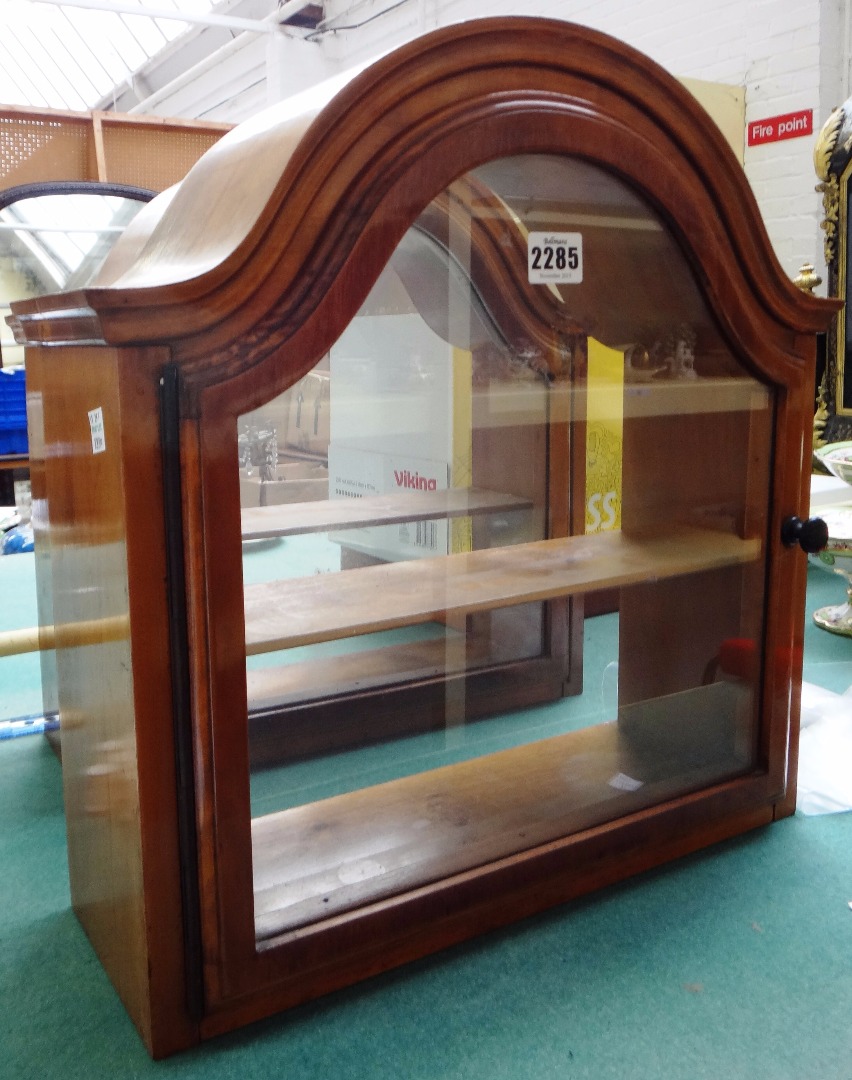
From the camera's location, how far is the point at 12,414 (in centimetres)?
449

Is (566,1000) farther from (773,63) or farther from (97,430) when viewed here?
(773,63)

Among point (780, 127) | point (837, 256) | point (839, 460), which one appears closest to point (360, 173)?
point (839, 460)

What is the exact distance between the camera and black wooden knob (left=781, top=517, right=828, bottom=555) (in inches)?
59.5

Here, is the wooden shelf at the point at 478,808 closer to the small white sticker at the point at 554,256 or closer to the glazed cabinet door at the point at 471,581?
the glazed cabinet door at the point at 471,581

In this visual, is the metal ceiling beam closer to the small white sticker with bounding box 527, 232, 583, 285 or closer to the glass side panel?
the glass side panel

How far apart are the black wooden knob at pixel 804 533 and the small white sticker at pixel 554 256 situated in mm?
507

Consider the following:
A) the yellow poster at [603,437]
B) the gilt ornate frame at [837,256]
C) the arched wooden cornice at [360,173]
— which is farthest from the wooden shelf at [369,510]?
the gilt ornate frame at [837,256]

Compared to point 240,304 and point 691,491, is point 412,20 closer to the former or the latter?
point 691,491

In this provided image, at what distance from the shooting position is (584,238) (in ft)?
4.35

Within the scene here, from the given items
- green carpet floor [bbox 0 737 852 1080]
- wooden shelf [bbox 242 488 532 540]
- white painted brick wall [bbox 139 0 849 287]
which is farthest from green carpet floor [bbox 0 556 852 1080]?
white painted brick wall [bbox 139 0 849 287]

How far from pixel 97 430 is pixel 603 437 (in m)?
1.12

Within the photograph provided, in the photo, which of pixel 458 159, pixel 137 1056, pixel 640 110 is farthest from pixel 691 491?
pixel 137 1056

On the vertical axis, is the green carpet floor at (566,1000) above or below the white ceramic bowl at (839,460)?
below

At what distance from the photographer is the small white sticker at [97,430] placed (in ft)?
3.39
